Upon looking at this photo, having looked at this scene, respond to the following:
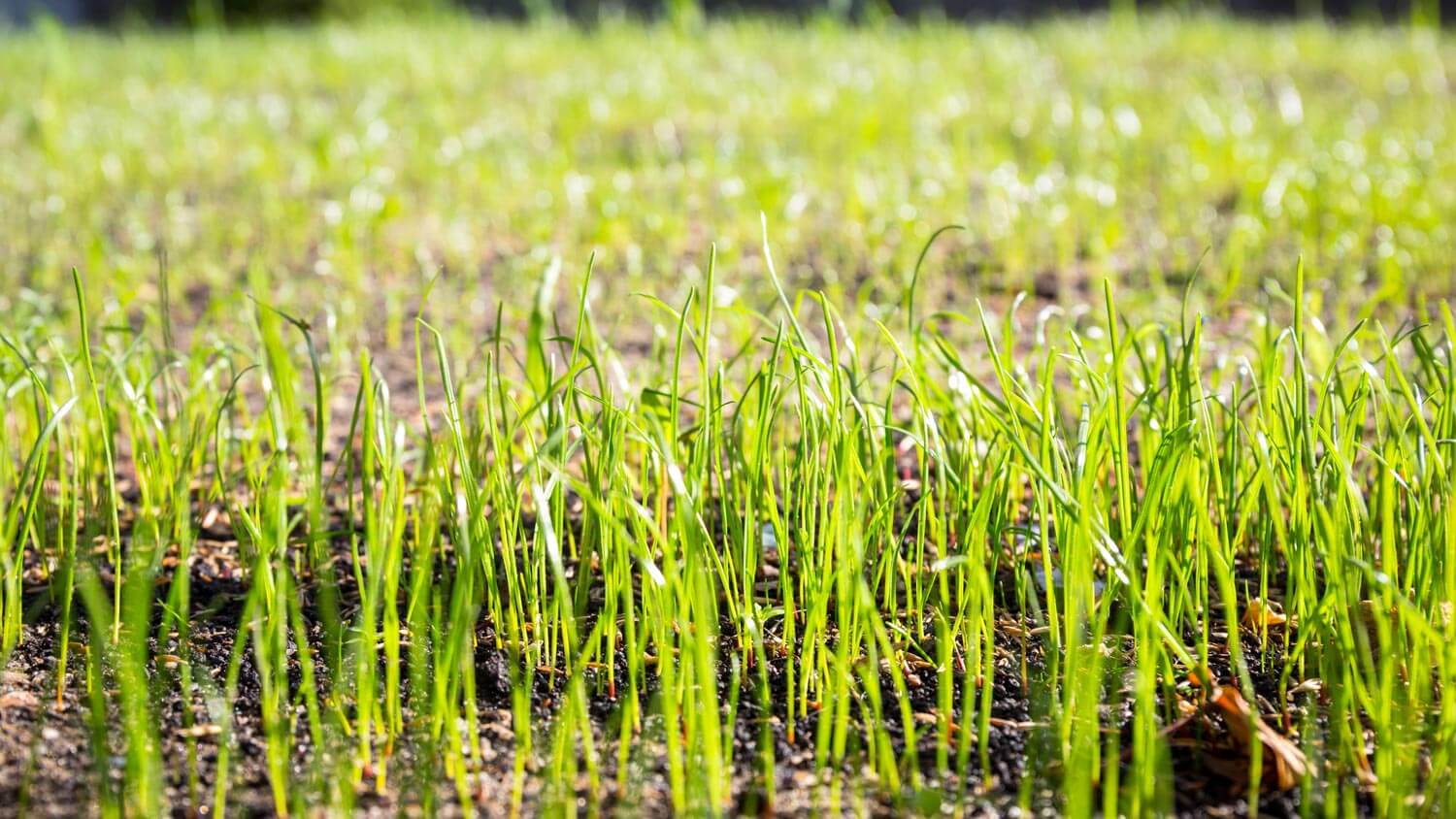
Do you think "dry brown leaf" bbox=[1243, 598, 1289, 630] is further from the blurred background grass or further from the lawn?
the blurred background grass

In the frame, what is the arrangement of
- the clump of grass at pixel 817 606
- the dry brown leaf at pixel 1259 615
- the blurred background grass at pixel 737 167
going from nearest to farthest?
the clump of grass at pixel 817 606 < the dry brown leaf at pixel 1259 615 < the blurred background grass at pixel 737 167

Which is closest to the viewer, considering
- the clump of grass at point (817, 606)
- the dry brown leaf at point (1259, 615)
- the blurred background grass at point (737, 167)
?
the clump of grass at point (817, 606)

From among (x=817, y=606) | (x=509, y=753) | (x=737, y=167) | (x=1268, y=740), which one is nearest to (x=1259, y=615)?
(x=1268, y=740)

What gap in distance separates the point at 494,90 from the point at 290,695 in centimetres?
557

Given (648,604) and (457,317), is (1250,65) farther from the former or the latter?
(648,604)

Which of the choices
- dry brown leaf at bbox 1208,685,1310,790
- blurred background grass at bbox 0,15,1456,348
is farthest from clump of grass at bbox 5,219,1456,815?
blurred background grass at bbox 0,15,1456,348

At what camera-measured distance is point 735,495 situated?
6.40 ft

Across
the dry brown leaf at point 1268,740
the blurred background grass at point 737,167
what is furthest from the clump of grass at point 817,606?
the blurred background grass at point 737,167

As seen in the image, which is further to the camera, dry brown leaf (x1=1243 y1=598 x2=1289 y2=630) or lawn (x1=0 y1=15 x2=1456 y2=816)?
dry brown leaf (x1=1243 y1=598 x2=1289 y2=630)

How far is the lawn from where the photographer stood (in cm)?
152

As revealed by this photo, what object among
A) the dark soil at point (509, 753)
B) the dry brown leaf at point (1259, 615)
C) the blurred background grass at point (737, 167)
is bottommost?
the dark soil at point (509, 753)

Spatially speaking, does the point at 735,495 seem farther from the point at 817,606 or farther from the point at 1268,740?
the point at 1268,740

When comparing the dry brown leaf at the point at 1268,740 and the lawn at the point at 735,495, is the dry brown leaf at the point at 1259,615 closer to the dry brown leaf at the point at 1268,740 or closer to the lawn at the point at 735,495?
the lawn at the point at 735,495

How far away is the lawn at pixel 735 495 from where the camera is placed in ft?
4.98
